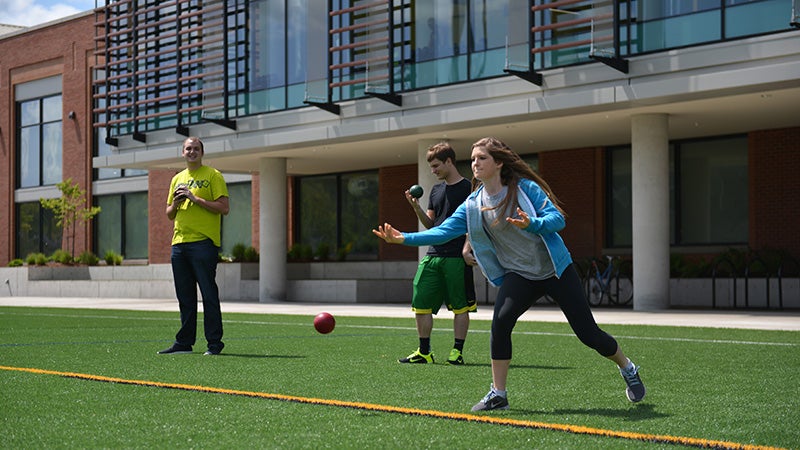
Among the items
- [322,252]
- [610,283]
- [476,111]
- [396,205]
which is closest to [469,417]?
[476,111]

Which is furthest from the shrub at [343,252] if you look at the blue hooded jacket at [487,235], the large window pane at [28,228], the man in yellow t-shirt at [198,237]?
the blue hooded jacket at [487,235]

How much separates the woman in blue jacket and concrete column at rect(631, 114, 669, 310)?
16.0 m

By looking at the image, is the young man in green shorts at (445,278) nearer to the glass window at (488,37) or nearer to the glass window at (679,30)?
the glass window at (679,30)

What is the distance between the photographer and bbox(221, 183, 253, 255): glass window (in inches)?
1505

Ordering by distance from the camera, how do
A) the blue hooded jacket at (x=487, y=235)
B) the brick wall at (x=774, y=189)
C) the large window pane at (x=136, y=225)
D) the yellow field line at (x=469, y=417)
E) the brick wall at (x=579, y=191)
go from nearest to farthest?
the yellow field line at (x=469, y=417) < the blue hooded jacket at (x=487, y=235) < the brick wall at (x=774, y=189) < the brick wall at (x=579, y=191) < the large window pane at (x=136, y=225)

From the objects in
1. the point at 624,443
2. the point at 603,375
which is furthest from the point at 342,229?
the point at 624,443

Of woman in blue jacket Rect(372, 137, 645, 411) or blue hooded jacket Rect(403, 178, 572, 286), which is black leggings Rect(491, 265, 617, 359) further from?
blue hooded jacket Rect(403, 178, 572, 286)

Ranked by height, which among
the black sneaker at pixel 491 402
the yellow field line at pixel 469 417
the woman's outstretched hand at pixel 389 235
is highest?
the woman's outstretched hand at pixel 389 235

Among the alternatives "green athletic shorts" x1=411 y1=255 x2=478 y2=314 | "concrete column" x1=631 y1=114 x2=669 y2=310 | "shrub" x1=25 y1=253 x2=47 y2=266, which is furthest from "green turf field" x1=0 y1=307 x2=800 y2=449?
"shrub" x1=25 y1=253 x2=47 y2=266

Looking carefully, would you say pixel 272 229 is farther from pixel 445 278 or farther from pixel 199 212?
pixel 445 278

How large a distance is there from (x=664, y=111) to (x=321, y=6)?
1069cm

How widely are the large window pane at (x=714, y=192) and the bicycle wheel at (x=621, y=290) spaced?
225 centimetres

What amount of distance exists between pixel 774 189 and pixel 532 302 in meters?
20.0

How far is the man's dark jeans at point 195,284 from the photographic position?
35.4 feet
